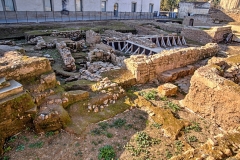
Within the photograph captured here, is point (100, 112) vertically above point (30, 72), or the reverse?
point (30, 72)

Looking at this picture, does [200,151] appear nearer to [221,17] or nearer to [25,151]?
[25,151]

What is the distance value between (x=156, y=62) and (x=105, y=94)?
3330 millimetres

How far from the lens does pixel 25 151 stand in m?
5.04

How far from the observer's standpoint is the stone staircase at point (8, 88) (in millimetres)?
5430

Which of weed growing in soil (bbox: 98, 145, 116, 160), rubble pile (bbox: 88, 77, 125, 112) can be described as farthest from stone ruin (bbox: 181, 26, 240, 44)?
weed growing in soil (bbox: 98, 145, 116, 160)

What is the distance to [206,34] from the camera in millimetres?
17703

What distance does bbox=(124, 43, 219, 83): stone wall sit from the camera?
345 inches

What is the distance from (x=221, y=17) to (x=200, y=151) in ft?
101

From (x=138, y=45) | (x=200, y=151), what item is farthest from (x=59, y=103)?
(x=138, y=45)

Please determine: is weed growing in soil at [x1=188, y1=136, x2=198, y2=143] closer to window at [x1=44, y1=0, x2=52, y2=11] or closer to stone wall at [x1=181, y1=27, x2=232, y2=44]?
stone wall at [x1=181, y1=27, x2=232, y2=44]

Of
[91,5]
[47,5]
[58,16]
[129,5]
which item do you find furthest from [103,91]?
[129,5]

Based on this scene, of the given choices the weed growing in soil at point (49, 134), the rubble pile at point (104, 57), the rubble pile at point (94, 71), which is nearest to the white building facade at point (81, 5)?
the rubble pile at point (104, 57)

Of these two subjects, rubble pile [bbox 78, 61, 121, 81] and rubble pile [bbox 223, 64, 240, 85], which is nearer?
rubble pile [bbox 223, 64, 240, 85]

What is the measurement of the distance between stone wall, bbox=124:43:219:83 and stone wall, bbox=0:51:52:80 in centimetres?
369
